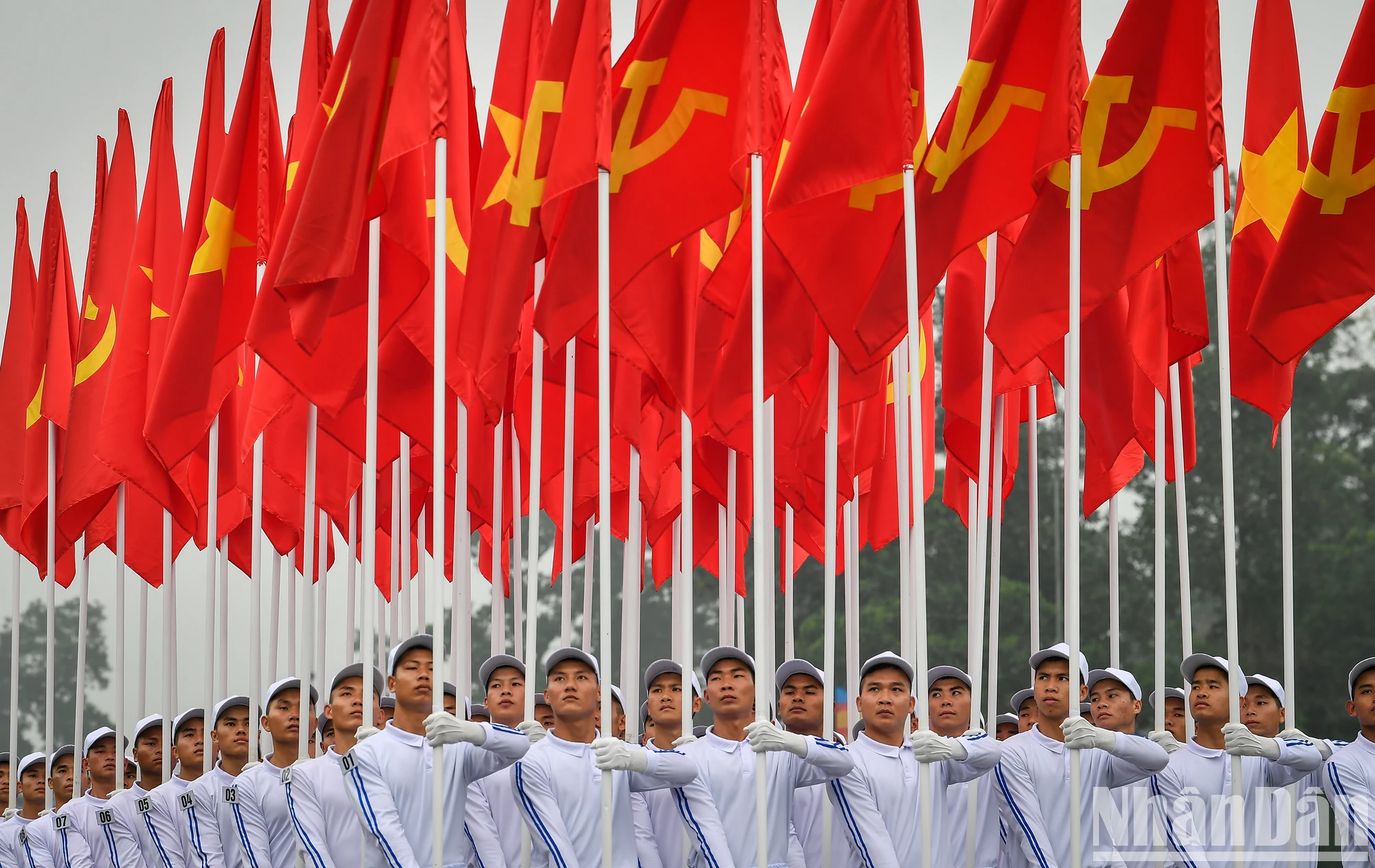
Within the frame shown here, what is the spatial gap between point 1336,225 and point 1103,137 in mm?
1312

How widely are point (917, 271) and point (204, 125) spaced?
225 inches

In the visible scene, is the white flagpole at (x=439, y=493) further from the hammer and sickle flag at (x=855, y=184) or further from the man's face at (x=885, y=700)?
the man's face at (x=885, y=700)

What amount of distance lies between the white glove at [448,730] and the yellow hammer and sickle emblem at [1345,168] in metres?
5.21

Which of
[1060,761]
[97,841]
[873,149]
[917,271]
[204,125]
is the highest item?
[204,125]

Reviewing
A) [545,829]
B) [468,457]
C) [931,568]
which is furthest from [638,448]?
[931,568]

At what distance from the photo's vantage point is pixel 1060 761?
28.0ft

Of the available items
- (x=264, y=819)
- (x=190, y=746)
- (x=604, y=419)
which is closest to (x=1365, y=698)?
(x=604, y=419)

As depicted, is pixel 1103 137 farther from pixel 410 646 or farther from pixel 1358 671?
pixel 410 646

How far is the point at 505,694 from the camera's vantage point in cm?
878

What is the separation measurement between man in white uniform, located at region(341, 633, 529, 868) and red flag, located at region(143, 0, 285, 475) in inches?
116

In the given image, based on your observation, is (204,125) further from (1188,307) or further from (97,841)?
(1188,307)

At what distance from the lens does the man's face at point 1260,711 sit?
933 cm

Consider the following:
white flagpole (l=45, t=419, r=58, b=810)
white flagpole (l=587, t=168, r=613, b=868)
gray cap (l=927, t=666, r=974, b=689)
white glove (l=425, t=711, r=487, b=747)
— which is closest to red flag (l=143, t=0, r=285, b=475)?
white flagpole (l=45, t=419, r=58, b=810)

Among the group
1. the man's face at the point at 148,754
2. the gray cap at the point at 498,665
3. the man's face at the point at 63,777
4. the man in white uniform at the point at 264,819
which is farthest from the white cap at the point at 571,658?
the man's face at the point at 63,777
